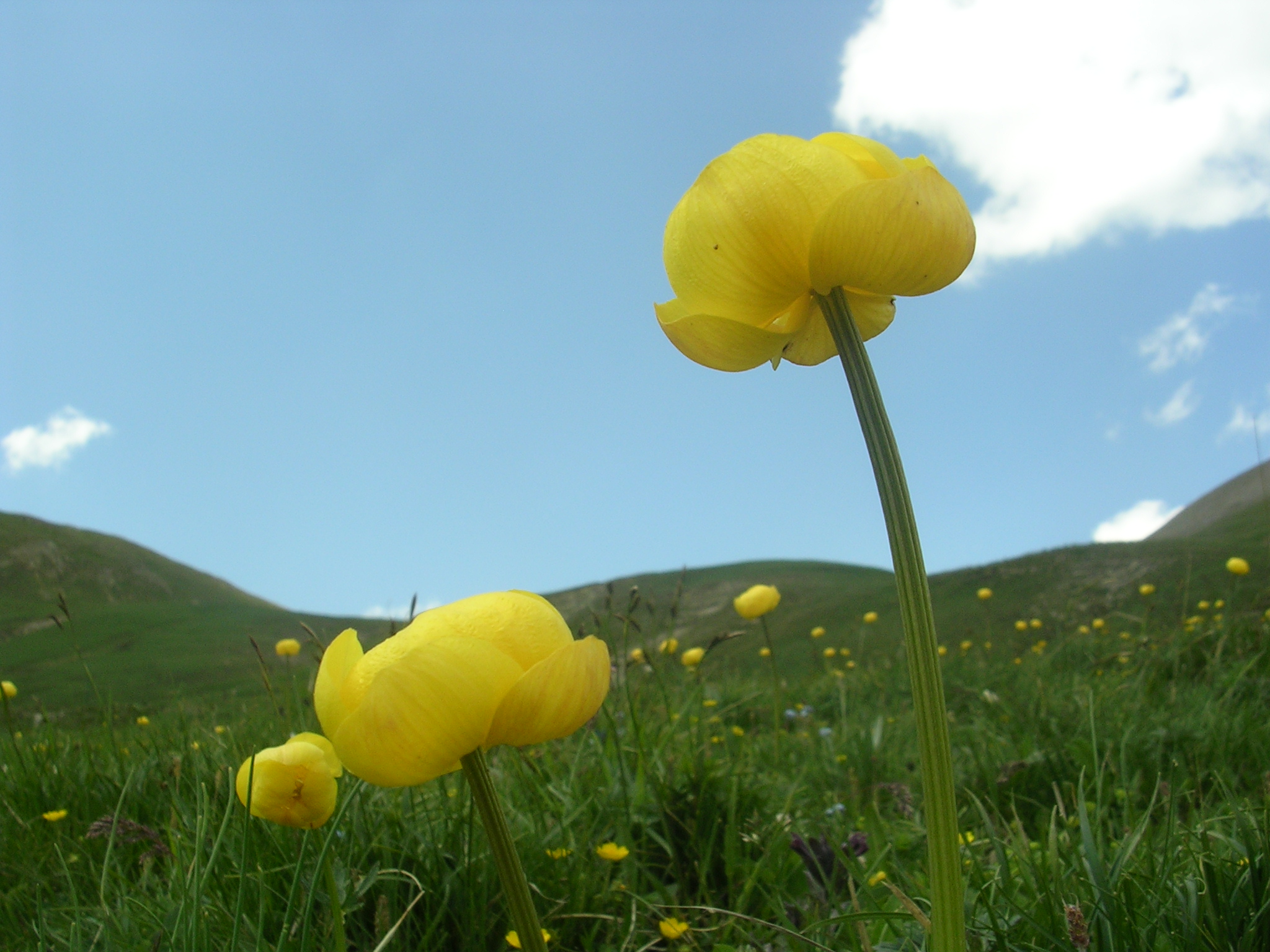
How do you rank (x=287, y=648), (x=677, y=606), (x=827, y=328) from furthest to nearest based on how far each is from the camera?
(x=287, y=648), (x=677, y=606), (x=827, y=328)

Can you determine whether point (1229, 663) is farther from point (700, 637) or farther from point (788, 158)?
point (700, 637)

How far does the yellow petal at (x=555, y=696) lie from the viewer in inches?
31.3

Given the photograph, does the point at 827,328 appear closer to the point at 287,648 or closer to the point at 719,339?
the point at 719,339

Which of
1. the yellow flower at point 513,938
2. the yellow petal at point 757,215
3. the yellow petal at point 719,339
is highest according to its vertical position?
the yellow petal at point 757,215

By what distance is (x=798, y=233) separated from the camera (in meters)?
0.95

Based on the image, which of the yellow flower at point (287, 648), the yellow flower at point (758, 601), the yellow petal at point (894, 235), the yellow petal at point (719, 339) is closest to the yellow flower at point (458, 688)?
the yellow petal at point (719, 339)

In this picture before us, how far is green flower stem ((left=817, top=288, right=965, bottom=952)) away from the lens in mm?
815

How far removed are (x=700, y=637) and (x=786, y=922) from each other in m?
13.0

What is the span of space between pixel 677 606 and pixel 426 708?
2.00 meters

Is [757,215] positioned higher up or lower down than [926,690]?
higher up

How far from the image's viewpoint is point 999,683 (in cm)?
473

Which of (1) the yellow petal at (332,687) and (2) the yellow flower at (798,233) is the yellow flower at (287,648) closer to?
(1) the yellow petal at (332,687)

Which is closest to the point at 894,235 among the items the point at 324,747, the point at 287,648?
the point at 324,747

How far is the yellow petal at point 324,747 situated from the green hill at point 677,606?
776mm
